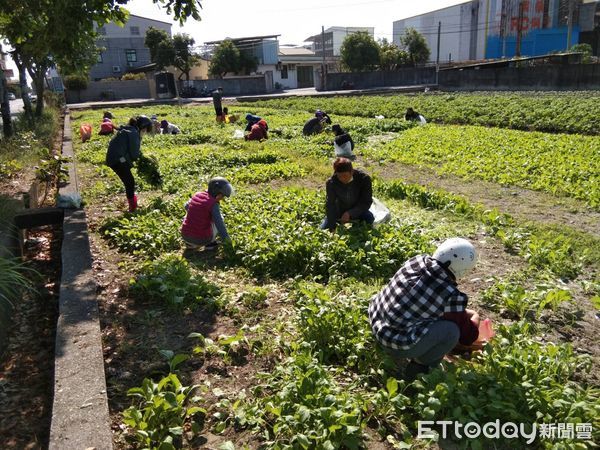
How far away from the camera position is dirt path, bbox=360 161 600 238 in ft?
23.5

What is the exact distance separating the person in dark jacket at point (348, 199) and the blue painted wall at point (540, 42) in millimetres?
56517

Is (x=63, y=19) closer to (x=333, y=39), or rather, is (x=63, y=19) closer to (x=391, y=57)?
(x=391, y=57)

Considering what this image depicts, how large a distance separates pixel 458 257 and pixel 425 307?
0.42 meters

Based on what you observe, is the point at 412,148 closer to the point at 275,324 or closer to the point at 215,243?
the point at 215,243

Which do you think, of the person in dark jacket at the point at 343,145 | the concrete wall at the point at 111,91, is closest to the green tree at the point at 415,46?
the concrete wall at the point at 111,91

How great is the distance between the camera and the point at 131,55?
6147cm

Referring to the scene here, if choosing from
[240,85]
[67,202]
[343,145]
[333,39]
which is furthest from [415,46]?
[67,202]

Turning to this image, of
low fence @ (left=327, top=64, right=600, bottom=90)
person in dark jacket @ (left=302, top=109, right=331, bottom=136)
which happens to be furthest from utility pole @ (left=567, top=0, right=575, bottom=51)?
person in dark jacket @ (left=302, top=109, right=331, bottom=136)

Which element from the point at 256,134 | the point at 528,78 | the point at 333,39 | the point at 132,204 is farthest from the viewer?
the point at 333,39

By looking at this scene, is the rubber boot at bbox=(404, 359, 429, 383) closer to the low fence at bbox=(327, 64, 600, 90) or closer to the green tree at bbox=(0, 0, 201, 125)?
the green tree at bbox=(0, 0, 201, 125)

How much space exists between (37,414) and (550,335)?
13.8 ft

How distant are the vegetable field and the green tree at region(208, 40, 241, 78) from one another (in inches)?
1835

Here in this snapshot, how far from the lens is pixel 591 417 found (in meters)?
2.99

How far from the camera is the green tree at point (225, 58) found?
53237 millimetres
